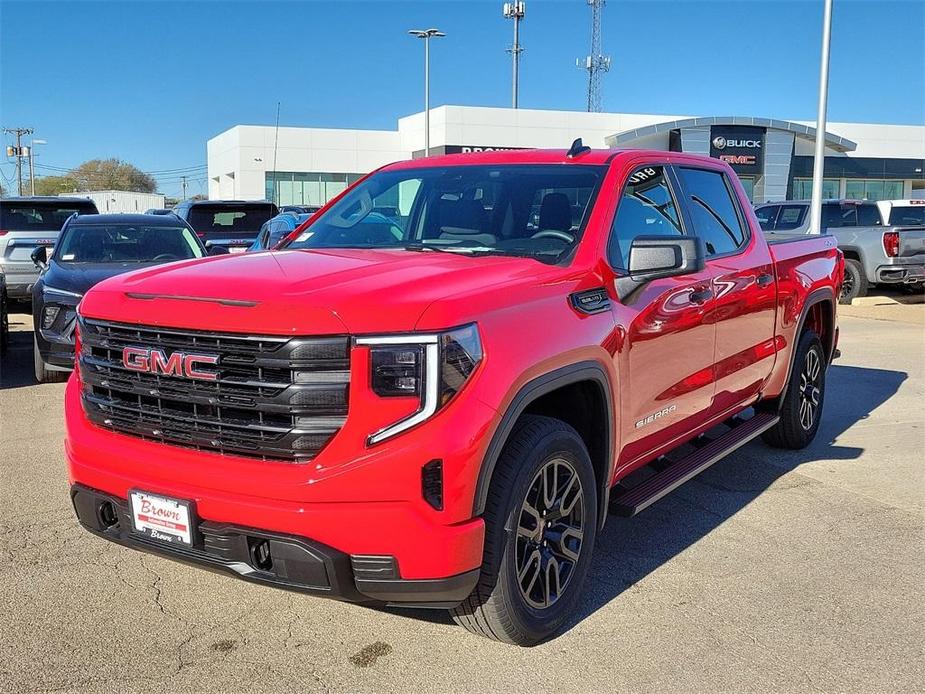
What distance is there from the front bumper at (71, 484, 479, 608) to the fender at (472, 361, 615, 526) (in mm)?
294

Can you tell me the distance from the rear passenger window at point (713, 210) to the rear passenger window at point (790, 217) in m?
12.6

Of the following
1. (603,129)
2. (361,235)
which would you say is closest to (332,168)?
(603,129)

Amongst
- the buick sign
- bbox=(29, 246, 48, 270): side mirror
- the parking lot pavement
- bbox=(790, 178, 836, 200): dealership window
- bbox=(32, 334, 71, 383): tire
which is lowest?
the parking lot pavement

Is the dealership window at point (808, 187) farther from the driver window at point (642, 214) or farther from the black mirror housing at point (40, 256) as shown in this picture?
the driver window at point (642, 214)

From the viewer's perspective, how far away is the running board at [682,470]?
3994mm

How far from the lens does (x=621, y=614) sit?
3711 millimetres

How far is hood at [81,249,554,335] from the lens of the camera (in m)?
2.89

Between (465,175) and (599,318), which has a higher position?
(465,175)

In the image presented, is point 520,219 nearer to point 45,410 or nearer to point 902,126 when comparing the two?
point 45,410

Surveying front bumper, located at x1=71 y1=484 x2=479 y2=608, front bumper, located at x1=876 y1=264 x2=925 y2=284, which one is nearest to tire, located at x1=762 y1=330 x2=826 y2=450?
front bumper, located at x1=71 y1=484 x2=479 y2=608

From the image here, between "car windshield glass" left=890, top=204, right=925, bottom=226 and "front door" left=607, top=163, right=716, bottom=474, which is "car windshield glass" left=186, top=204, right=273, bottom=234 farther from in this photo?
"front door" left=607, top=163, right=716, bottom=474

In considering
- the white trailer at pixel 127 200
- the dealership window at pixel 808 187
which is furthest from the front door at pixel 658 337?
the white trailer at pixel 127 200

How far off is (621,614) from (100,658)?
2028 mm

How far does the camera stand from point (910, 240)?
51.6ft
